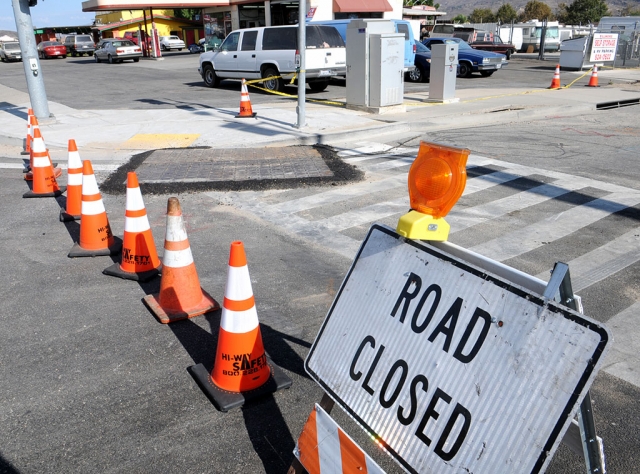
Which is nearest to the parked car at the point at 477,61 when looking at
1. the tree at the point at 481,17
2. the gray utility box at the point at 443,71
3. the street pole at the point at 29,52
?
the gray utility box at the point at 443,71

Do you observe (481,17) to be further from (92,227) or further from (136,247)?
(136,247)

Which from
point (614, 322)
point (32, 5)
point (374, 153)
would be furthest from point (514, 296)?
point (32, 5)

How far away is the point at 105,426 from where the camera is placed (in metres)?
3.15

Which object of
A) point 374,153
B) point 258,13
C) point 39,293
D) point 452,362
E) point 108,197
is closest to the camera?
point 452,362

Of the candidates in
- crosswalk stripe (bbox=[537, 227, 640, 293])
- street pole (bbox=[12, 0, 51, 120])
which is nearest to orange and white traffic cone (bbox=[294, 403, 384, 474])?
crosswalk stripe (bbox=[537, 227, 640, 293])

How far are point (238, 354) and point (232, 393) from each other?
23 cm

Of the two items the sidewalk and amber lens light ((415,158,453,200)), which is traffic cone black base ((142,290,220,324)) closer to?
amber lens light ((415,158,453,200))

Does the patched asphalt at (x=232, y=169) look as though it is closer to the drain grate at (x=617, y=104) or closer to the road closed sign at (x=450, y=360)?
the road closed sign at (x=450, y=360)

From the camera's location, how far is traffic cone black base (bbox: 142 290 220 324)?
4.30 metres

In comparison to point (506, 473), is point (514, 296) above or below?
above

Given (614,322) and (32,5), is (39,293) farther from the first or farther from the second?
(32,5)

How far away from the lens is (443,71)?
15.6 metres

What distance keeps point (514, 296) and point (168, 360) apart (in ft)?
8.81

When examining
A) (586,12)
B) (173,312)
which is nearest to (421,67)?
(173,312)
